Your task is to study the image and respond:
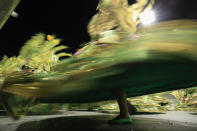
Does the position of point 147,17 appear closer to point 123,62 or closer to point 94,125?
point 123,62

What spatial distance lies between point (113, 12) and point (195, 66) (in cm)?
32

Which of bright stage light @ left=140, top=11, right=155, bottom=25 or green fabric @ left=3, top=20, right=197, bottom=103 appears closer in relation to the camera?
green fabric @ left=3, top=20, right=197, bottom=103

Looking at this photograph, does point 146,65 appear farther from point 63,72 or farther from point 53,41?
point 53,41

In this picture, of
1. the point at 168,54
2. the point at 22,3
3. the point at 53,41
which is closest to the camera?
the point at 168,54

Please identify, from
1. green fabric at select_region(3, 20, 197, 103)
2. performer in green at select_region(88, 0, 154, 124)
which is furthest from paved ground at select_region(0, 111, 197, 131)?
performer in green at select_region(88, 0, 154, 124)

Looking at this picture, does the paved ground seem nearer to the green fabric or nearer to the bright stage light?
the green fabric

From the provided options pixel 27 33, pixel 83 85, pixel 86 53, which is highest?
pixel 27 33

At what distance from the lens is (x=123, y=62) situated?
38 cm

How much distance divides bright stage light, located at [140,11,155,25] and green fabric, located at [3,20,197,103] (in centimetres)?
5

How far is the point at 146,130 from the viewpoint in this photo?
48 centimetres

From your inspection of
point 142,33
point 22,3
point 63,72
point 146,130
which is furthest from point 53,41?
point 22,3

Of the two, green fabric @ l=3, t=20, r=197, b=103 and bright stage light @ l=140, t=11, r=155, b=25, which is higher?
bright stage light @ l=140, t=11, r=155, b=25

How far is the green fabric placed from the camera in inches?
14.2

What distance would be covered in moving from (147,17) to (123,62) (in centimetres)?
24
